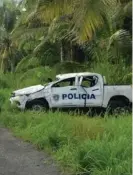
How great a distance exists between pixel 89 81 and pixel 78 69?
569cm

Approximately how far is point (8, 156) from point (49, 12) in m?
3.25

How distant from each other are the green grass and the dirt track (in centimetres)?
22

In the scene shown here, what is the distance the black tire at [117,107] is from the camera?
1530 centimetres

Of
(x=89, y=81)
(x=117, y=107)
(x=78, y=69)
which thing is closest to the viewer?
(x=117, y=107)

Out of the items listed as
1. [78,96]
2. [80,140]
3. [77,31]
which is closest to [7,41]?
[78,96]

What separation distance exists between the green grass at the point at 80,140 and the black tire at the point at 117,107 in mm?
3441

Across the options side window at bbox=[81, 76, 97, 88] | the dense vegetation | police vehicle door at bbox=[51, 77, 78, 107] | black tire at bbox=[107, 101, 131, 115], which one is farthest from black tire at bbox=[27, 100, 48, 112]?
black tire at bbox=[107, 101, 131, 115]

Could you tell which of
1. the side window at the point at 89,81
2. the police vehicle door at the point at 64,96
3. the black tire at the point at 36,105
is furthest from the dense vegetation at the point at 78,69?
the police vehicle door at the point at 64,96

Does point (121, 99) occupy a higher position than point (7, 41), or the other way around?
point (7, 41)

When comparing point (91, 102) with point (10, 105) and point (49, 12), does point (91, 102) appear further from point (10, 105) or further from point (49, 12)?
point (49, 12)

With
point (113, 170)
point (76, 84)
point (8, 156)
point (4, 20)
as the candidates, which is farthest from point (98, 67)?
point (4, 20)

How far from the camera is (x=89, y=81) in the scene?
1623 centimetres

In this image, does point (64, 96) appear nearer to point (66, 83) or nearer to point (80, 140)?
point (66, 83)

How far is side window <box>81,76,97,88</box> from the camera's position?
15.9m
